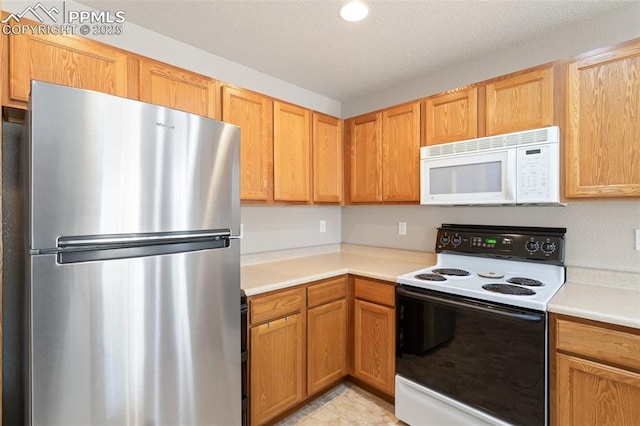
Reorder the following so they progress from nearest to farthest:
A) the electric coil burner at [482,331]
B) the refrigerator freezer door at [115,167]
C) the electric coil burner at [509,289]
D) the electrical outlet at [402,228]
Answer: the refrigerator freezer door at [115,167] → the electric coil burner at [482,331] → the electric coil burner at [509,289] → the electrical outlet at [402,228]

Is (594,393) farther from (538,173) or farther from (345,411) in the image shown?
(345,411)

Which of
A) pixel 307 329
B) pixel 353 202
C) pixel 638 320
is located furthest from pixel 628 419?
pixel 353 202

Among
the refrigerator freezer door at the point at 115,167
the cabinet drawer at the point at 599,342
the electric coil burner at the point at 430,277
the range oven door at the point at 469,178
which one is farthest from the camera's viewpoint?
the electric coil burner at the point at 430,277

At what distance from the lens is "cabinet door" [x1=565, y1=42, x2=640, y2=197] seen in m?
1.57

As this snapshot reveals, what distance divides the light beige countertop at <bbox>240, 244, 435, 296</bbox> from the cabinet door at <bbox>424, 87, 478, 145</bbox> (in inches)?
37.7

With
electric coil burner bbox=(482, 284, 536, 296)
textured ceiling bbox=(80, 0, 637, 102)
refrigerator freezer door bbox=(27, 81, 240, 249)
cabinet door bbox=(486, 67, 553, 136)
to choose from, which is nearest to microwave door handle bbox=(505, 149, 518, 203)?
cabinet door bbox=(486, 67, 553, 136)

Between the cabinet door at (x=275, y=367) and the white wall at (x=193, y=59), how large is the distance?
179 cm

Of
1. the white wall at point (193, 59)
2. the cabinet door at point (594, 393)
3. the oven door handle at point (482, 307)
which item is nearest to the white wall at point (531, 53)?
the white wall at point (193, 59)

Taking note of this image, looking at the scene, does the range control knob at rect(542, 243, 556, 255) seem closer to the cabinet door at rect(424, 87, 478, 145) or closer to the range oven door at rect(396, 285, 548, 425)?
the range oven door at rect(396, 285, 548, 425)

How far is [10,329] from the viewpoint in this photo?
129cm

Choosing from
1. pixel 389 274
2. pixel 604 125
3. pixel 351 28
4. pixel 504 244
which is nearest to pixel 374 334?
pixel 389 274

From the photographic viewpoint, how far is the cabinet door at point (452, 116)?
6.88ft

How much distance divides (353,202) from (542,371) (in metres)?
1.77

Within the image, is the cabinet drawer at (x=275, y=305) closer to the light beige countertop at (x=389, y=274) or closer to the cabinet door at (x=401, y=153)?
the light beige countertop at (x=389, y=274)
